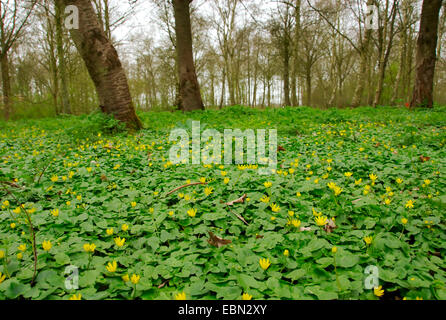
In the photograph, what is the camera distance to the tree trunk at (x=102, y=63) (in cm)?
504

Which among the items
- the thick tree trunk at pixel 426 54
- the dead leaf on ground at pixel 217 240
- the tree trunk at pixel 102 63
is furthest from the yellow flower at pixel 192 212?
the thick tree trunk at pixel 426 54

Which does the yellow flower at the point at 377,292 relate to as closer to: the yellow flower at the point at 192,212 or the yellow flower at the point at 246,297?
the yellow flower at the point at 246,297

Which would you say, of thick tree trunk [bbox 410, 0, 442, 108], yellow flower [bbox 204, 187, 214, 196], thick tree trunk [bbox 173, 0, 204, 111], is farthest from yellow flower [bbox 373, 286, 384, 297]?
thick tree trunk [bbox 410, 0, 442, 108]

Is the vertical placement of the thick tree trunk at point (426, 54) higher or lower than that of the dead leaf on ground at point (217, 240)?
higher

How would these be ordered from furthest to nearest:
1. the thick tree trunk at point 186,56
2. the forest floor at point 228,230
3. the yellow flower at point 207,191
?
the thick tree trunk at point 186,56 → the yellow flower at point 207,191 → the forest floor at point 228,230

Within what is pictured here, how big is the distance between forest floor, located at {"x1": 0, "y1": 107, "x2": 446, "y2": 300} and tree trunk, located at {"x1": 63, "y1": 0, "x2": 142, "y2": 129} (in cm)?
237

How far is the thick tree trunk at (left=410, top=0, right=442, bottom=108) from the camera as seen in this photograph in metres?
7.92

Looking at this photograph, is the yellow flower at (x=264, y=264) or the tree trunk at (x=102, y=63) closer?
the yellow flower at (x=264, y=264)

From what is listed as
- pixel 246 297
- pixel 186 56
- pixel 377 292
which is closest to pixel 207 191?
pixel 246 297

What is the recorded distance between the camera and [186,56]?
28.9 feet

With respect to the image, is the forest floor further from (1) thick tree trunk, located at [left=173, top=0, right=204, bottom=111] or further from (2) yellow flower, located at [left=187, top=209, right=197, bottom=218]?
(1) thick tree trunk, located at [left=173, top=0, right=204, bottom=111]

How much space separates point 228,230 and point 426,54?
10.2 meters

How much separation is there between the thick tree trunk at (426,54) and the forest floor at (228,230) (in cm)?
708
